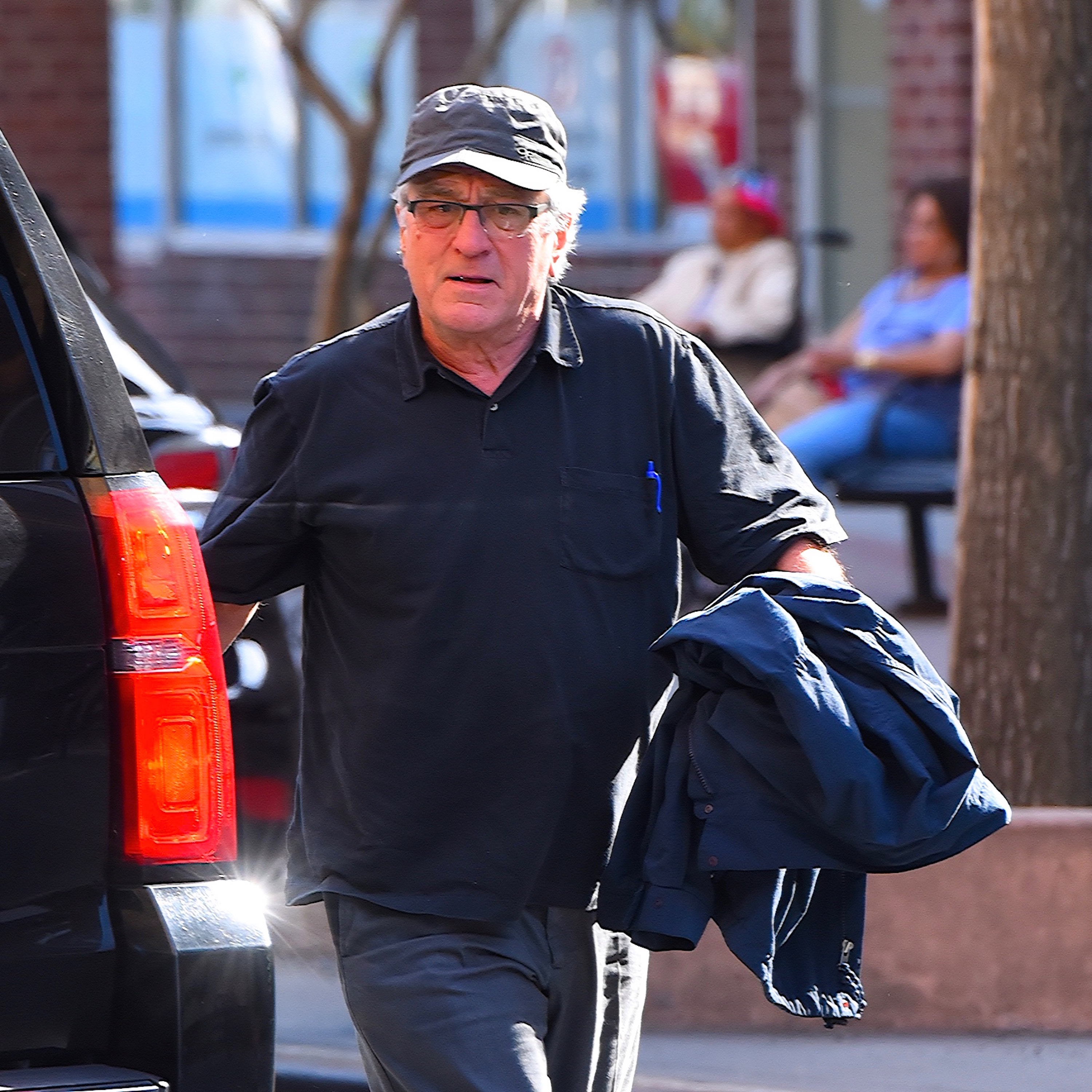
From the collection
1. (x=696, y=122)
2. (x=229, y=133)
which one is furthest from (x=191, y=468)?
(x=229, y=133)

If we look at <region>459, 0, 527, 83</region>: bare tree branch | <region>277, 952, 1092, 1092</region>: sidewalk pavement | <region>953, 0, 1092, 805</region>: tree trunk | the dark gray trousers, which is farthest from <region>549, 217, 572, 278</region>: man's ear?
<region>459, 0, 527, 83</region>: bare tree branch

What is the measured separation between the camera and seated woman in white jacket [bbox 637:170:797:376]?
29.4 ft

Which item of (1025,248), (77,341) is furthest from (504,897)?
(1025,248)

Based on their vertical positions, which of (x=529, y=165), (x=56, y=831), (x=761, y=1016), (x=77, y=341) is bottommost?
(x=761, y=1016)

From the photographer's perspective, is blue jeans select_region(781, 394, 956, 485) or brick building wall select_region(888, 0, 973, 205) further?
brick building wall select_region(888, 0, 973, 205)

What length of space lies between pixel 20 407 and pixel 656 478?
2.93 feet

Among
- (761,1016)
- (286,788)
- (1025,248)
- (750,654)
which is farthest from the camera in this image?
(1025,248)

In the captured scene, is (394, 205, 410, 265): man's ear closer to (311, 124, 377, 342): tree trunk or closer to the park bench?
the park bench

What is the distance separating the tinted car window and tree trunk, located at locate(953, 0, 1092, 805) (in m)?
3.15

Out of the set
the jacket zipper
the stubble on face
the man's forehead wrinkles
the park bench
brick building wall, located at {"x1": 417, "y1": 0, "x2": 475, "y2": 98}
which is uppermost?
brick building wall, located at {"x1": 417, "y1": 0, "x2": 475, "y2": 98}

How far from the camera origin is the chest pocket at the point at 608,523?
9.49 feet

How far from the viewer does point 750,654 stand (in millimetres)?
2744

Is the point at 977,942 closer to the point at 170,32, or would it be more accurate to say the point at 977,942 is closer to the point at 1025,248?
the point at 1025,248

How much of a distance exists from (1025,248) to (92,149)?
329 inches
